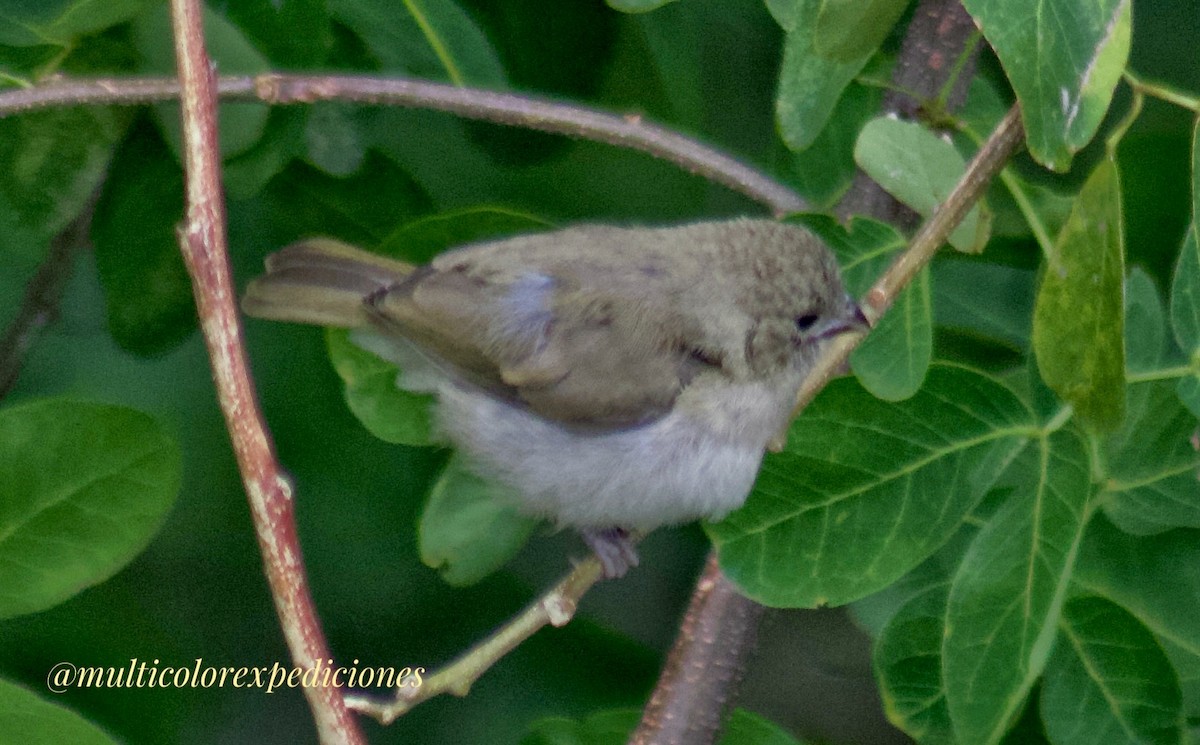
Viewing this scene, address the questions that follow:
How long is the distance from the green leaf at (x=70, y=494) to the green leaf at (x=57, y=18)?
1.92 feet

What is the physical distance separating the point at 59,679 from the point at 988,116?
2.27m

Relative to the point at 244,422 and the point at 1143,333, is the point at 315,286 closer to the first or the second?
the point at 244,422

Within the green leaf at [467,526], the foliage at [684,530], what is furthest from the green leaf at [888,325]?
the green leaf at [467,526]

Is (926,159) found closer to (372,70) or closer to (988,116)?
(988,116)

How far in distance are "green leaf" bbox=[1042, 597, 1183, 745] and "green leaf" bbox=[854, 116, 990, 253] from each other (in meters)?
0.73

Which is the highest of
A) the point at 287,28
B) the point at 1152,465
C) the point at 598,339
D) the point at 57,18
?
the point at 57,18

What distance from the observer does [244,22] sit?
2.30 meters

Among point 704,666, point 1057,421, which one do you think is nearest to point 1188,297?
point 1057,421

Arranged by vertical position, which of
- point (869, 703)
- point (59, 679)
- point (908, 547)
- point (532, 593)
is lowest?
point (869, 703)

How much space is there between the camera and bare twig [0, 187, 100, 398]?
2703mm

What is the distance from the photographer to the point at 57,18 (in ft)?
6.70

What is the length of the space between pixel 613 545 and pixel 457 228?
0.91 metres

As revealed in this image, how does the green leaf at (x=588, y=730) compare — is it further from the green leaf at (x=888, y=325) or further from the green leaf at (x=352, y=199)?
the green leaf at (x=352, y=199)

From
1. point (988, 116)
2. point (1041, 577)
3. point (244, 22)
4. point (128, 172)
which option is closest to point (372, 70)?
point (244, 22)
